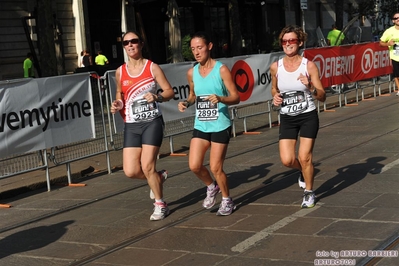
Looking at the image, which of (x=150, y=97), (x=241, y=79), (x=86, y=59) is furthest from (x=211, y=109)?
(x=86, y=59)

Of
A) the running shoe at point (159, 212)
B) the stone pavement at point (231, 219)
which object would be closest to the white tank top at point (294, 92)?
the stone pavement at point (231, 219)

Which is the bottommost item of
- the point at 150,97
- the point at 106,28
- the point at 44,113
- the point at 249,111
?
the point at 249,111

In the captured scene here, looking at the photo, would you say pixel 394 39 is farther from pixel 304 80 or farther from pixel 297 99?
pixel 304 80

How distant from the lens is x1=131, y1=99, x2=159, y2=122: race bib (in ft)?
22.7

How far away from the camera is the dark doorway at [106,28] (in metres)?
29.3

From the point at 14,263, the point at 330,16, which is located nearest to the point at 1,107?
the point at 14,263

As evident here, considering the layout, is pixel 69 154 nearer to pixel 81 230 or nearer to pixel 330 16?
pixel 81 230

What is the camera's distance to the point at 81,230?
22.5ft

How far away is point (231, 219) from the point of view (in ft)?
22.1

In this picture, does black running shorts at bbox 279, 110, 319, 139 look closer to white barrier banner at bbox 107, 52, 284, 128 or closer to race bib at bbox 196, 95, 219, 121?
race bib at bbox 196, 95, 219, 121

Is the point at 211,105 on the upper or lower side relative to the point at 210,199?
upper

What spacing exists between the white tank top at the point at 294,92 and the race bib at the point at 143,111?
131 centimetres

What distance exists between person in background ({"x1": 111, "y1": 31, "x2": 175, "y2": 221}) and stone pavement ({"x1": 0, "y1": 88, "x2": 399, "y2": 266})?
0.52 m

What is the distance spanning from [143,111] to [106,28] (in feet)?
77.7
